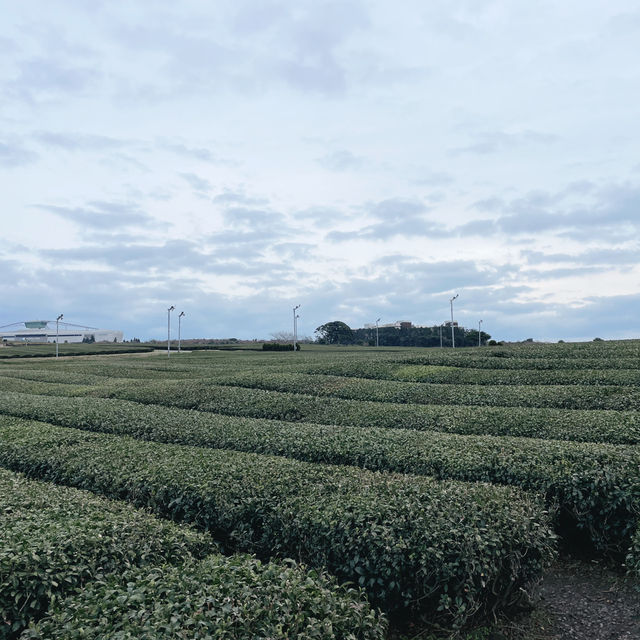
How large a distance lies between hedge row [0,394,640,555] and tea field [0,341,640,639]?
0.12 ft

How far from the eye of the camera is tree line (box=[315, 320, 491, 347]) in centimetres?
8334

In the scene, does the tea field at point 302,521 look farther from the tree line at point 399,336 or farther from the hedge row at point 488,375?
the tree line at point 399,336

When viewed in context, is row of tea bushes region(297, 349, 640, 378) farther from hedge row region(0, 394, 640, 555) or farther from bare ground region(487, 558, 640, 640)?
bare ground region(487, 558, 640, 640)

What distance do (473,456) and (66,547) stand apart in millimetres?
A: 6784

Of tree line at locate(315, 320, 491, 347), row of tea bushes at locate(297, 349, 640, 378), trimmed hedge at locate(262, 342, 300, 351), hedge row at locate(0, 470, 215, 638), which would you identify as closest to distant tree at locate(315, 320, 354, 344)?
tree line at locate(315, 320, 491, 347)

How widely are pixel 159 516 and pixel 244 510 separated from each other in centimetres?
178

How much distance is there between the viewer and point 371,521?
6340mm

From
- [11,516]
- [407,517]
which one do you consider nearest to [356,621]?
[407,517]

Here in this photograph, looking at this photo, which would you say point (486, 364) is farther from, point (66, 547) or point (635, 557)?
point (66, 547)

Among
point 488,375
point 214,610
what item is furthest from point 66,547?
point 488,375

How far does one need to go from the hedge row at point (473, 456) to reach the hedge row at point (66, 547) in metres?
4.65

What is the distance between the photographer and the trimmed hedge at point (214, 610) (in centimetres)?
411

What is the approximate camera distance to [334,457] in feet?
35.7

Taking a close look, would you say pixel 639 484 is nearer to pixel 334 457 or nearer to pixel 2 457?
pixel 334 457
